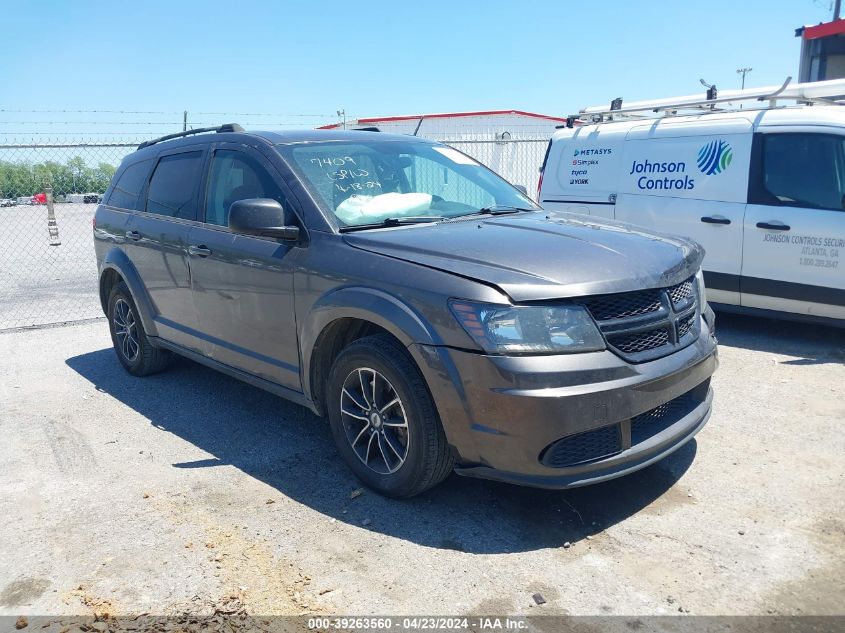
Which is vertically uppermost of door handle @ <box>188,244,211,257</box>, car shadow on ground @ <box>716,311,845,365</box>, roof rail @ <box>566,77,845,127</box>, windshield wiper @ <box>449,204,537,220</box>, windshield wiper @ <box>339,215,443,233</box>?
roof rail @ <box>566,77,845,127</box>

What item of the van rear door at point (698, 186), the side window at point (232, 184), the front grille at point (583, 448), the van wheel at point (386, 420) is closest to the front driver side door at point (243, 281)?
the side window at point (232, 184)

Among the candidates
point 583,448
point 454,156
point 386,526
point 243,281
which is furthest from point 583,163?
point 386,526

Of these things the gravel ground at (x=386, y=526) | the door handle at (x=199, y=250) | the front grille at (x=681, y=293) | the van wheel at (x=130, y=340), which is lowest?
the gravel ground at (x=386, y=526)

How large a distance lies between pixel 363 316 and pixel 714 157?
458 centimetres

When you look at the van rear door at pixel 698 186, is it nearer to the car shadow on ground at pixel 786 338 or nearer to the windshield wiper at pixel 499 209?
the car shadow on ground at pixel 786 338

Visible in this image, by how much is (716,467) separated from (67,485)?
363cm

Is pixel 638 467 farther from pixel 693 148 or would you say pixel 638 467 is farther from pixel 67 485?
pixel 693 148

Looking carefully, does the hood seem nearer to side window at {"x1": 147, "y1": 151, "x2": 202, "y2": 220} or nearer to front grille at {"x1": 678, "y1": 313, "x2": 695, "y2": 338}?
front grille at {"x1": 678, "y1": 313, "x2": 695, "y2": 338}

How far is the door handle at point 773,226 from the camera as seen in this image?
20.2ft

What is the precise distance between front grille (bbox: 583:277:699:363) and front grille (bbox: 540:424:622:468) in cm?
35

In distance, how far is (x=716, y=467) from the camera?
395cm

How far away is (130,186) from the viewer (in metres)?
5.90

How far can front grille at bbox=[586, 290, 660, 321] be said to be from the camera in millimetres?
3170

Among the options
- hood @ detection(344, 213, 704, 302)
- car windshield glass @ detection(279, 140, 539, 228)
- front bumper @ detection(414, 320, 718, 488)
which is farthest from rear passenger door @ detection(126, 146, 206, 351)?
front bumper @ detection(414, 320, 718, 488)
